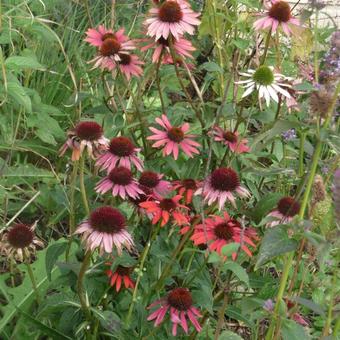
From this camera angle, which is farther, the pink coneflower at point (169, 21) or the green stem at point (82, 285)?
the pink coneflower at point (169, 21)

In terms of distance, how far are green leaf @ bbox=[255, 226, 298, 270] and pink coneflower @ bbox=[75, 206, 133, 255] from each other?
24 centimetres

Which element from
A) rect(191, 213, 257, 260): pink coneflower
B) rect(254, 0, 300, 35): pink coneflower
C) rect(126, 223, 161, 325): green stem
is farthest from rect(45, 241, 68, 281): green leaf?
rect(254, 0, 300, 35): pink coneflower

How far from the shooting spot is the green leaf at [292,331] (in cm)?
121

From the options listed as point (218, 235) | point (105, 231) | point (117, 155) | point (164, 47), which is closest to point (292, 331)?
point (218, 235)

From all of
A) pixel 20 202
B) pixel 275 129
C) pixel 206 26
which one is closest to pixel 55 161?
pixel 20 202

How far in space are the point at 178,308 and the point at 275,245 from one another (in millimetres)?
279

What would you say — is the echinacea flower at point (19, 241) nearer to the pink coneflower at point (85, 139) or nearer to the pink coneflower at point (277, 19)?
the pink coneflower at point (85, 139)

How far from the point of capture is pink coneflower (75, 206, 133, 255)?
127 centimetres

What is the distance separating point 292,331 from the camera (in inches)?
48.1

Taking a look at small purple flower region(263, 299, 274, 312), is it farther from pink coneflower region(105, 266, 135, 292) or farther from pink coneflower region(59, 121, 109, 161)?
pink coneflower region(59, 121, 109, 161)

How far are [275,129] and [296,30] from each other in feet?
2.17

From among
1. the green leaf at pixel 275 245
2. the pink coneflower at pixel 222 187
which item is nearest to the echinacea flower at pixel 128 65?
the pink coneflower at pixel 222 187

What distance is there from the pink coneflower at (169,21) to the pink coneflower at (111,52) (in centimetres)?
8

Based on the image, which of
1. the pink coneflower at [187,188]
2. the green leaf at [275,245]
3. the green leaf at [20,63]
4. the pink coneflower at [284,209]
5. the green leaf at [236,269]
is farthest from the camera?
the green leaf at [20,63]
